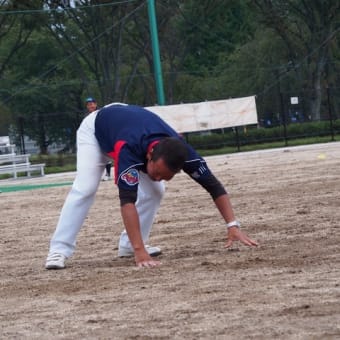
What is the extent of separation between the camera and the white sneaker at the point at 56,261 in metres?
8.05

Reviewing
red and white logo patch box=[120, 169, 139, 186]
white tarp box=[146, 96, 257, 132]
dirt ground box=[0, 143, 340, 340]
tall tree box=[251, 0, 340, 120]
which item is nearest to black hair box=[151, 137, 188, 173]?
red and white logo patch box=[120, 169, 139, 186]

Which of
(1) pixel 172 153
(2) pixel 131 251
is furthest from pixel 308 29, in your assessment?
(1) pixel 172 153

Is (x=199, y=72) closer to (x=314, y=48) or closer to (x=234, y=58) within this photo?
(x=234, y=58)

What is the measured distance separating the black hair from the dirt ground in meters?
0.75

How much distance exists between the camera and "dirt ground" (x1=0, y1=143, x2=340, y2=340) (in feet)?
17.3

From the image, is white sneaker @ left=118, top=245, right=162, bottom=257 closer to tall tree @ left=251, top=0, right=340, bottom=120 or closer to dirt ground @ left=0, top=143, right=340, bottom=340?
dirt ground @ left=0, top=143, right=340, bottom=340

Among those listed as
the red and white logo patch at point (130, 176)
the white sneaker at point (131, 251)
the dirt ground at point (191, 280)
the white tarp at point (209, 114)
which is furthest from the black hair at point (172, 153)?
the white tarp at point (209, 114)

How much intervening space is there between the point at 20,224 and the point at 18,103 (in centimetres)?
4945

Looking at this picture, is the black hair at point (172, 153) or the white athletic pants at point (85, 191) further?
the white athletic pants at point (85, 191)

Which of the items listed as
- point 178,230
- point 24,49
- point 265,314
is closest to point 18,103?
point 24,49

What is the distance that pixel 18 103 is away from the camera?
61250 mm

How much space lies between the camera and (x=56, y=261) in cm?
805

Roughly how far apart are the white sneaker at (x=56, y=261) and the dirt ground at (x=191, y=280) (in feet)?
0.27

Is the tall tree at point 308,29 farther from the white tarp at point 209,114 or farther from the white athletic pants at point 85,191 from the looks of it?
the white athletic pants at point 85,191
